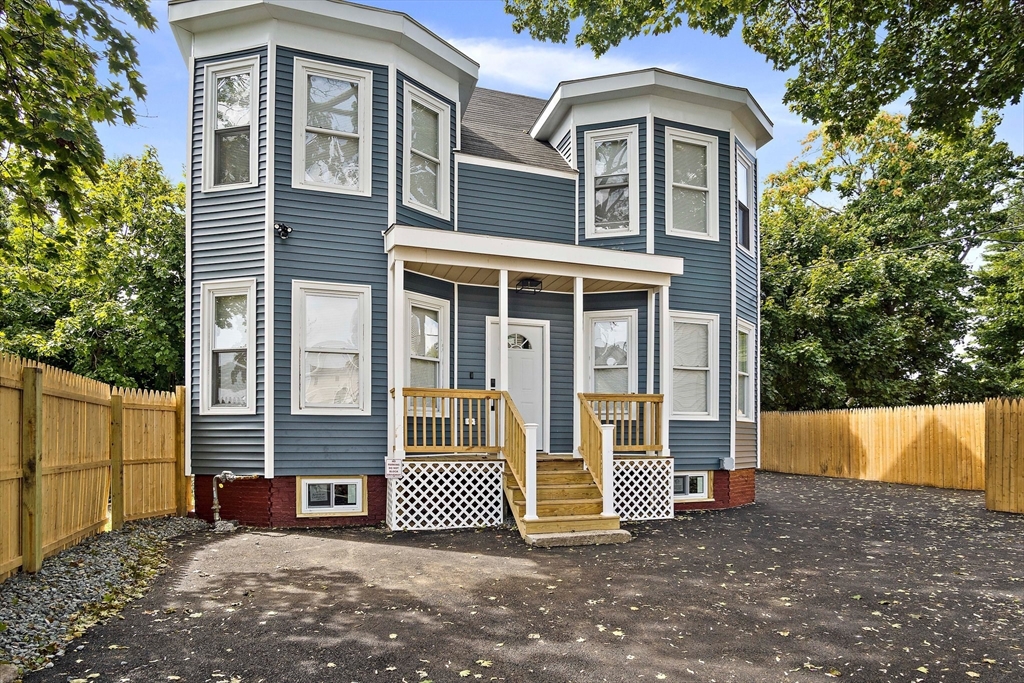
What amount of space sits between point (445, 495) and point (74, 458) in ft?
14.0

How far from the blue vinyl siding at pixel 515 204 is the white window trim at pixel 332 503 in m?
4.27

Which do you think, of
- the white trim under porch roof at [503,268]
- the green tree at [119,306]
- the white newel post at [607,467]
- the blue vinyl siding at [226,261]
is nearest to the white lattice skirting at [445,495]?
the white trim under porch roof at [503,268]

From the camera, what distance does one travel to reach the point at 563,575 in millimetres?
6801

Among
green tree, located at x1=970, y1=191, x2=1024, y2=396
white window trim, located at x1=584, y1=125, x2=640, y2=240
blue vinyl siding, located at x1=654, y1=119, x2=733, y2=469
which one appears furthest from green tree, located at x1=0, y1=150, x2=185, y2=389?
green tree, located at x1=970, y1=191, x2=1024, y2=396

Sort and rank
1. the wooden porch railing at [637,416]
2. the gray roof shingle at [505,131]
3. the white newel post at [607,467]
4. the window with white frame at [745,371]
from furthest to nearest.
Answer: the window with white frame at [745,371], the gray roof shingle at [505,131], the wooden porch railing at [637,416], the white newel post at [607,467]

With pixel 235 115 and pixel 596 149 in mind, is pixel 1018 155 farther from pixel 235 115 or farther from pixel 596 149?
pixel 235 115

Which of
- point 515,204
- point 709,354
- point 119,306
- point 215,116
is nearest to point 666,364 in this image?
point 709,354

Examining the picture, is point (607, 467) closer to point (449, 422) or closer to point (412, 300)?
point (449, 422)

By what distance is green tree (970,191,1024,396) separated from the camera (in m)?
18.7

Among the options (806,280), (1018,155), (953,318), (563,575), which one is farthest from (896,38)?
(1018,155)

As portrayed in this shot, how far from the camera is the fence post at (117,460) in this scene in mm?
8109

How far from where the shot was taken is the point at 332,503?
367 inches

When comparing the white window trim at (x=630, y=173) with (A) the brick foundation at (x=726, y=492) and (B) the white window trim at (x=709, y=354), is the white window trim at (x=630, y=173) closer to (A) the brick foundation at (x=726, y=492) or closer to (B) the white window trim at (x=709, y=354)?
(B) the white window trim at (x=709, y=354)

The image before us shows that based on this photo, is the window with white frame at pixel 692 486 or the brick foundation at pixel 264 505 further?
the window with white frame at pixel 692 486
